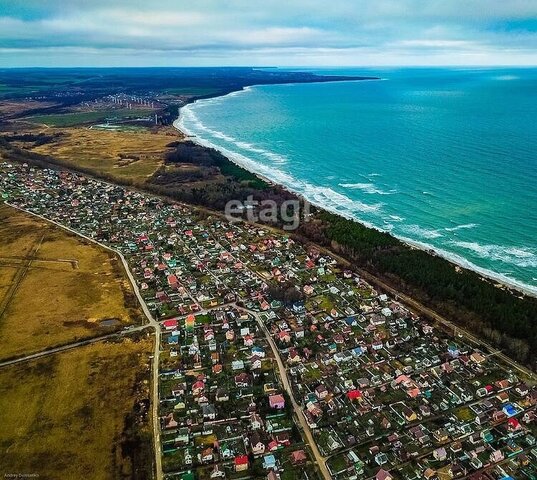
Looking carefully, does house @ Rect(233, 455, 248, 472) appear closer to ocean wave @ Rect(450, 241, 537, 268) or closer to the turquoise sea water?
the turquoise sea water

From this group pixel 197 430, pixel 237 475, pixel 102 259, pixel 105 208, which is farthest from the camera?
pixel 105 208

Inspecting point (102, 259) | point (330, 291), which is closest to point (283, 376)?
point (330, 291)

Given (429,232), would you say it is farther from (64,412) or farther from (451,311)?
(64,412)

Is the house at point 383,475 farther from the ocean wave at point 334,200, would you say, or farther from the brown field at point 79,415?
the ocean wave at point 334,200

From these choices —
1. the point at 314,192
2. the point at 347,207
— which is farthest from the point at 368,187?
the point at 347,207

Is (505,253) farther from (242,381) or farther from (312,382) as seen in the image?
(242,381)
